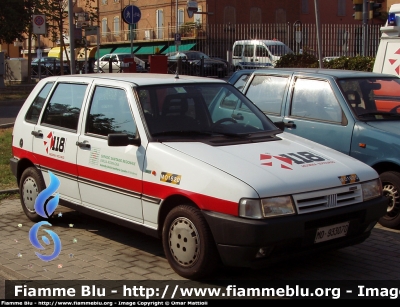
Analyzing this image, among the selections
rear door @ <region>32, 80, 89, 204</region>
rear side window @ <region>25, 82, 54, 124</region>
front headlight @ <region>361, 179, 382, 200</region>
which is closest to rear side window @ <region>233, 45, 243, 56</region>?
rear side window @ <region>25, 82, 54, 124</region>

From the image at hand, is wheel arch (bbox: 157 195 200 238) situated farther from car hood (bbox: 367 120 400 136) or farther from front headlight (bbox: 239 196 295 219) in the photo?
car hood (bbox: 367 120 400 136)

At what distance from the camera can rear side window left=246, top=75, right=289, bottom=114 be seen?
8.67m

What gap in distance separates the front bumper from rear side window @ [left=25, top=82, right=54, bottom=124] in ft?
10.3

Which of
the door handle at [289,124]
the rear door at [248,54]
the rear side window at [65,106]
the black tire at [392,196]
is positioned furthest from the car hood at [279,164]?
the rear door at [248,54]

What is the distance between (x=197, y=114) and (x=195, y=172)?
1.09 meters

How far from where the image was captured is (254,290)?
529 cm

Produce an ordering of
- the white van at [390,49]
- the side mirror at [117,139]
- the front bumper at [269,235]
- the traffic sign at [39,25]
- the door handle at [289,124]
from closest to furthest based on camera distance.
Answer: the front bumper at [269,235]
the side mirror at [117,139]
the door handle at [289,124]
the white van at [390,49]
the traffic sign at [39,25]

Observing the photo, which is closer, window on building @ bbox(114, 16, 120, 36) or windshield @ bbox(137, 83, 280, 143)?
windshield @ bbox(137, 83, 280, 143)

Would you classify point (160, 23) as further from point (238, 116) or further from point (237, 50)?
point (238, 116)

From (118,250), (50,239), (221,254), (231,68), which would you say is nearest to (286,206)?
(221,254)

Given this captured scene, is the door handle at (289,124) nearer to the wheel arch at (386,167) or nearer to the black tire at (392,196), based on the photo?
the wheel arch at (386,167)

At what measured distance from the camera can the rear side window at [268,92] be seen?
28.5ft

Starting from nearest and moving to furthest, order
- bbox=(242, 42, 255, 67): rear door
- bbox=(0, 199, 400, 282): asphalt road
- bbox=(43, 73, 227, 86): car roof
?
bbox=(0, 199, 400, 282): asphalt road
bbox=(43, 73, 227, 86): car roof
bbox=(242, 42, 255, 67): rear door

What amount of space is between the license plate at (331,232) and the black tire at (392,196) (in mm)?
1878
